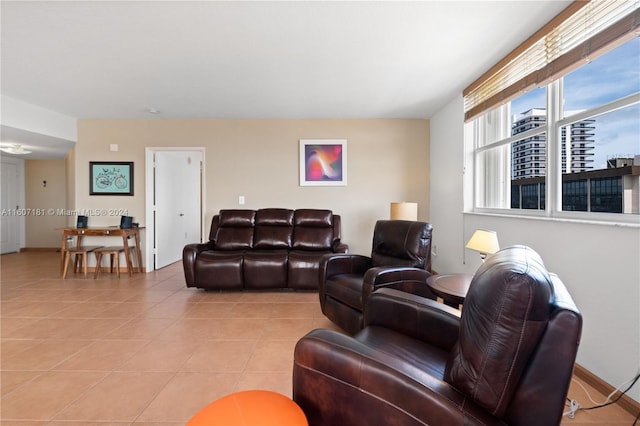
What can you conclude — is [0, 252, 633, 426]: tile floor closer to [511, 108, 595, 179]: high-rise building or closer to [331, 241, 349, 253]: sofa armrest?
[331, 241, 349, 253]: sofa armrest

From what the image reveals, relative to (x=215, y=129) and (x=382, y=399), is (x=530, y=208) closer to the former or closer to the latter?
(x=382, y=399)

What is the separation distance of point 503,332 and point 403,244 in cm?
198

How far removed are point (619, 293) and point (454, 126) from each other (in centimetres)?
266

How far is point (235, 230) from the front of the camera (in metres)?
4.20

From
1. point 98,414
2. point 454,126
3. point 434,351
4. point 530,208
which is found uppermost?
point 454,126

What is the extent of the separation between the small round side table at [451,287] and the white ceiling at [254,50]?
1856 millimetres

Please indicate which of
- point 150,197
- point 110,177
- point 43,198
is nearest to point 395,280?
point 150,197

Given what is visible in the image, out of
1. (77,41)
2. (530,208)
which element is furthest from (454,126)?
(77,41)

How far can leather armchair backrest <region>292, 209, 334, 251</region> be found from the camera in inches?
160

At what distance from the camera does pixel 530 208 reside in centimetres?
255

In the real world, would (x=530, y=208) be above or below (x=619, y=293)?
above

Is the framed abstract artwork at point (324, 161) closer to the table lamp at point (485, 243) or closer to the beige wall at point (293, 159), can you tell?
the beige wall at point (293, 159)

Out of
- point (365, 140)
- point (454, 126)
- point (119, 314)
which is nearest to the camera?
point (119, 314)

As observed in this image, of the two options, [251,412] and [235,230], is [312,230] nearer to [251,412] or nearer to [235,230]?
[235,230]
